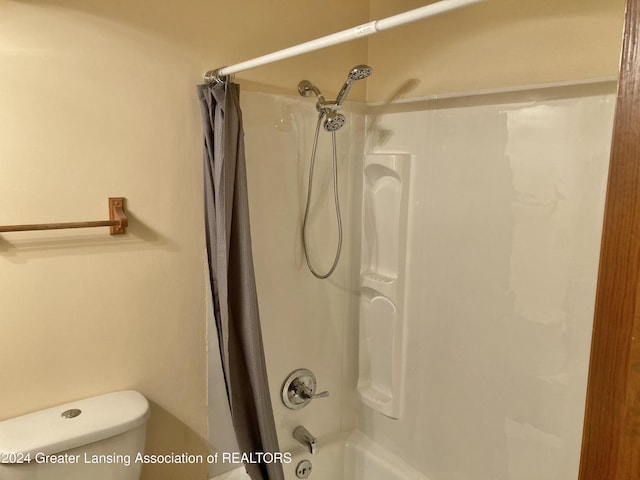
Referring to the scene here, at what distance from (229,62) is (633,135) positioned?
1451mm

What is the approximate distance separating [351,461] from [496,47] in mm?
1828

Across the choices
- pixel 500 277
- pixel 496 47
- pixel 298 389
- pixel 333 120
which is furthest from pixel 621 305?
pixel 298 389

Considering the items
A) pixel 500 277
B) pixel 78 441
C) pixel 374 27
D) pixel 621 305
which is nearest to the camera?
pixel 621 305

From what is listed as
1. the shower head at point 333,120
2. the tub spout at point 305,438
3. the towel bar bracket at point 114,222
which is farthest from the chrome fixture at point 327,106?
the tub spout at point 305,438

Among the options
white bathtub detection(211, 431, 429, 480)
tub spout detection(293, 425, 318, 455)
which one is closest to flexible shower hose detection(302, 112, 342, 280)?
tub spout detection(293, 425, 318, 455)

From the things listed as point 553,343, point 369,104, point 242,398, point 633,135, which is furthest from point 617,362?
point 369,104

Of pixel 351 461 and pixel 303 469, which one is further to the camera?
pixel 351 461

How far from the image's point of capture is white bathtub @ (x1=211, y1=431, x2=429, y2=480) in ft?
6.62

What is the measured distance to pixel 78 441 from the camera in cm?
138

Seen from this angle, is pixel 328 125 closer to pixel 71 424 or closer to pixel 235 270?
pixel 235 270

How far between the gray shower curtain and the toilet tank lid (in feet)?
1.06

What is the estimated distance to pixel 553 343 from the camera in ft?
4.95

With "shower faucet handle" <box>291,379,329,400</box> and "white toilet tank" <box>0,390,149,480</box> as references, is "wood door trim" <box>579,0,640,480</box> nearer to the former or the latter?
"white toilet tank" <box>0,390,149,480</box>

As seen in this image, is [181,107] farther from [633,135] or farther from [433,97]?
[633,135]
